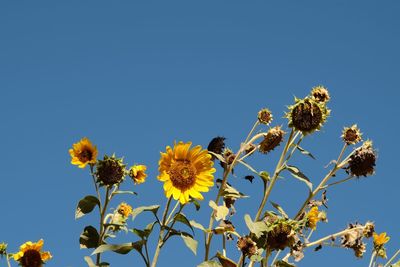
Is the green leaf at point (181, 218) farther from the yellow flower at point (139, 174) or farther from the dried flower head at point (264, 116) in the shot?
the dried flower head at point (264, 116)

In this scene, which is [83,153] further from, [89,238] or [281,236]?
[281,236]

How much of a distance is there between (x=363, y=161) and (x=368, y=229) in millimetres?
641

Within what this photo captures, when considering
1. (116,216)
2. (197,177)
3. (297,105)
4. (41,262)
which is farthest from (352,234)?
(41,262)

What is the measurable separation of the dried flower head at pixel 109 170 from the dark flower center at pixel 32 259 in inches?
34.0

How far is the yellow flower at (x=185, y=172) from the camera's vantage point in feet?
9.34

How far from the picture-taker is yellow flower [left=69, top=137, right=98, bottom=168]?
312 centimetres

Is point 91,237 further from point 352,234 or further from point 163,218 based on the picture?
point 352,234

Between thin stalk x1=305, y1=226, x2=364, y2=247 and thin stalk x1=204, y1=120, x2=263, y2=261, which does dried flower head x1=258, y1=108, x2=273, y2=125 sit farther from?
thin stalk x1=305, y1=226, x2=364, y2=247

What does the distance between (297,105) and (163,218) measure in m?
0.99

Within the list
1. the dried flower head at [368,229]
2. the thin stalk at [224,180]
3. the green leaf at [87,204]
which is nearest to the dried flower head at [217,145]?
the thin stalk at [224,180]

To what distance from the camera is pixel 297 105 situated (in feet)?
10.5

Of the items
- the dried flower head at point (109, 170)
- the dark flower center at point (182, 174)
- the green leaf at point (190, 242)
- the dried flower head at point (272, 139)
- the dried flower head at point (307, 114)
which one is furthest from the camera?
the dried flower head at point (272, 139)

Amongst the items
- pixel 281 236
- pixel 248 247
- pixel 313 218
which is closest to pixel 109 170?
pixel 248 247

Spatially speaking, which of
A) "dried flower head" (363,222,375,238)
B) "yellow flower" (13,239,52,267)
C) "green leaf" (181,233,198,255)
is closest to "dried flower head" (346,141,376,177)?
"dried flower head" (363,222,375,238)
